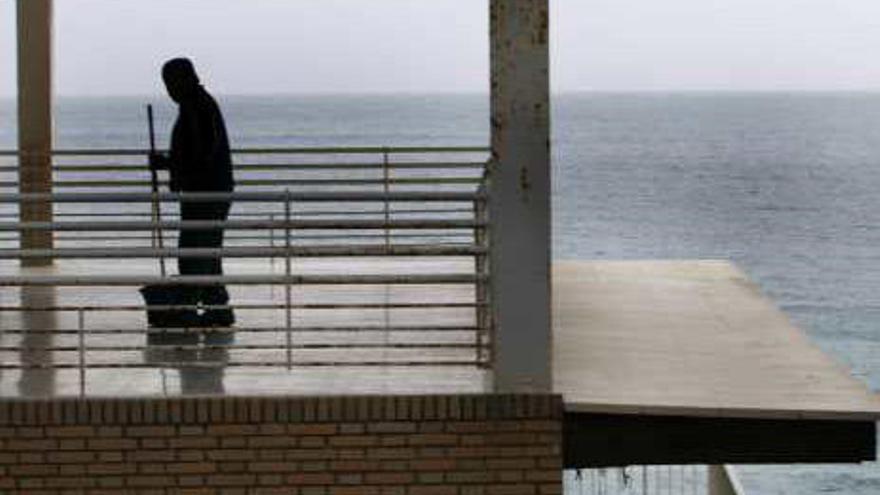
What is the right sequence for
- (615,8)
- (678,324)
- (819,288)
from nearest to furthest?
(678,324), (819,288), (615,8)

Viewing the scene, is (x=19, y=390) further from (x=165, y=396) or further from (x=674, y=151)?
(x=674, y=151)

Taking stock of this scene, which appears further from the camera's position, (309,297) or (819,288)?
(819,288)

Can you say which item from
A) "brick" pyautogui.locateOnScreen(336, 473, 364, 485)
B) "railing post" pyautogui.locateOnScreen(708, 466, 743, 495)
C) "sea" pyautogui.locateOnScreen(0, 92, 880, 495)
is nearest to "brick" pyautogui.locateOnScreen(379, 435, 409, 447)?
"brick" pyautogui.locateOnScreen(336, 473, 364, 485)

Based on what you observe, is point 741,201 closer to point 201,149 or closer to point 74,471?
point 201,149

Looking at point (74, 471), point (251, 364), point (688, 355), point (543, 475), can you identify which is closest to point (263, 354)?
point (251, 364)

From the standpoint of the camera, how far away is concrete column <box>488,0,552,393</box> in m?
8.95

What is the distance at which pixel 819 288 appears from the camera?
63.2m

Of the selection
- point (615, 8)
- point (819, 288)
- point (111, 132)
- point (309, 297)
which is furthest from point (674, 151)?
point (309, 297)

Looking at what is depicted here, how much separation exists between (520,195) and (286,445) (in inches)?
56.3

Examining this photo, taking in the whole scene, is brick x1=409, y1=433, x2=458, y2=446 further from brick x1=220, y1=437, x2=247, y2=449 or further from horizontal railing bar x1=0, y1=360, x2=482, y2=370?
brick x1=220, y1=437, x2=247, y2=449

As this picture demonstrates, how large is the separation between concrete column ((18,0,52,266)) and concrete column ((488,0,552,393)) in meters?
7.48

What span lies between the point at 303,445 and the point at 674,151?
12807cm

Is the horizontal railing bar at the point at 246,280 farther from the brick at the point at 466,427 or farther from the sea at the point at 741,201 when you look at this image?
the sea at the point at 741,201

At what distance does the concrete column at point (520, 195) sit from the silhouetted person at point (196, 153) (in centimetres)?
205
